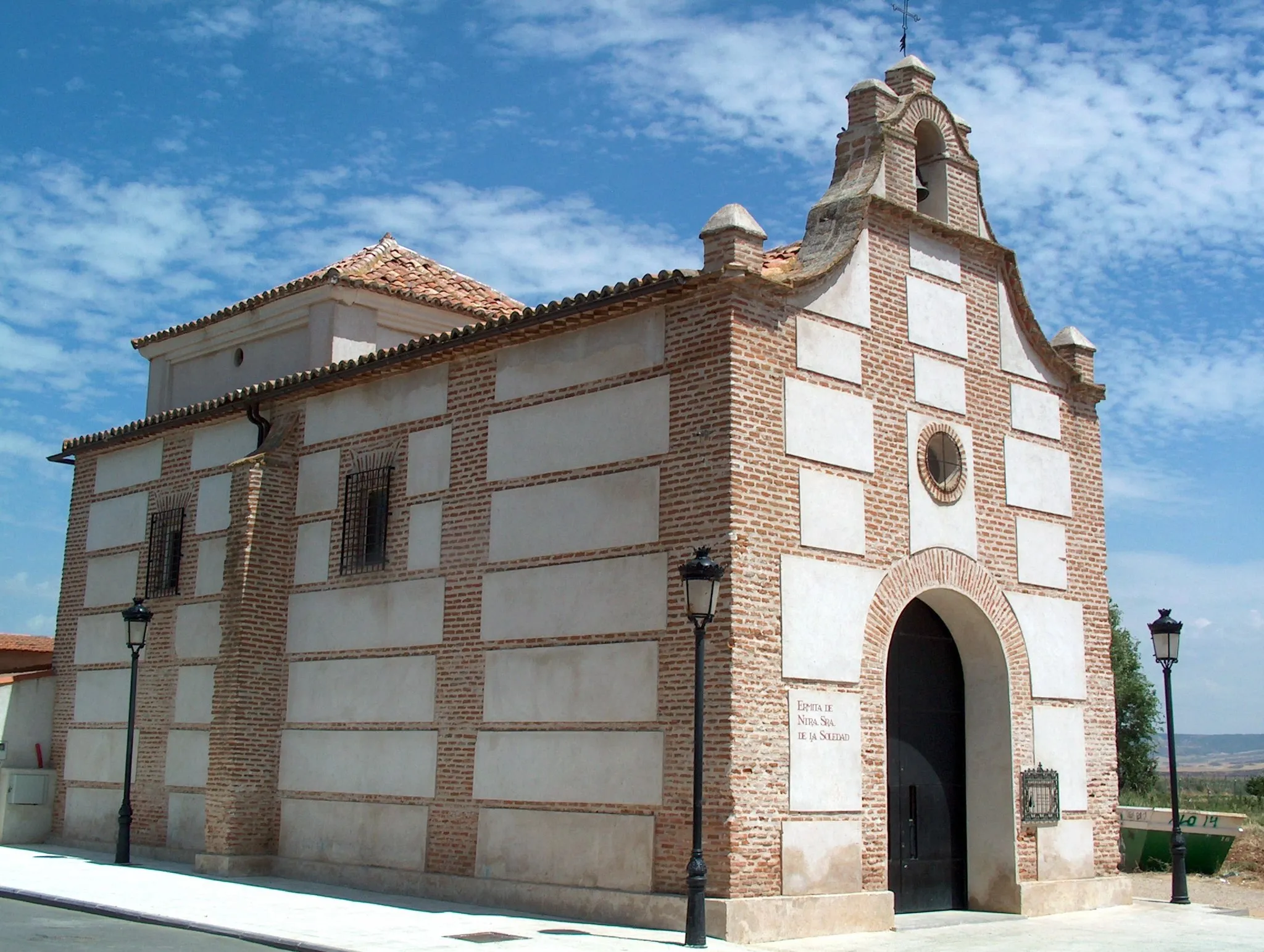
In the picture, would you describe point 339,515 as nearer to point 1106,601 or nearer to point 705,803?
point 705,803

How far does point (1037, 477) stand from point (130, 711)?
12.0m

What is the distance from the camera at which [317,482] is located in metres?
17.7

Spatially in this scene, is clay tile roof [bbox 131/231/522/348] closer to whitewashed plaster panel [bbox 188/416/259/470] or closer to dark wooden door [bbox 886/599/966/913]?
whitewashed plaster panel [bbox 188/416/259/470]

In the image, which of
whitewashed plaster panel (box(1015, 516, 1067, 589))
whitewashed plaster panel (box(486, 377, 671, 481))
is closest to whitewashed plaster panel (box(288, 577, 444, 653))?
whitewashed plaster panel (box(486, 377, 671, 481))

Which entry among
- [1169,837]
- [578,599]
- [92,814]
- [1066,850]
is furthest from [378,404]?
[1169,837]

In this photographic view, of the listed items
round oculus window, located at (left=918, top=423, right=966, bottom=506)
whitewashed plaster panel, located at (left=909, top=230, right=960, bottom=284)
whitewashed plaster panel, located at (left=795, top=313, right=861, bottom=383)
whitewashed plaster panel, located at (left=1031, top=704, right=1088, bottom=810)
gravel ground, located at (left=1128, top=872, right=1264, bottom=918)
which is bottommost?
gravel ground, located at (left=1128, top=872, right=1264, bottom=918)

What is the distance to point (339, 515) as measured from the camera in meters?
17.2

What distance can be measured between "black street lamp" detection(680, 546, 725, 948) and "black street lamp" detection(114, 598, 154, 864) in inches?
357

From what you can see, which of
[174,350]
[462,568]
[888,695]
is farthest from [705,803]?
[174,350]

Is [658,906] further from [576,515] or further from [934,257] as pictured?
[934,257]

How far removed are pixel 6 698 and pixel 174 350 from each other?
6053 mm

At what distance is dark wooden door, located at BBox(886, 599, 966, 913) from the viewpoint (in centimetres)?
1470

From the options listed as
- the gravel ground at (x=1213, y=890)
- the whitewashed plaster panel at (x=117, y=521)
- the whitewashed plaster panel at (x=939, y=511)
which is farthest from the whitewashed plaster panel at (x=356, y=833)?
the gravel ground at (x=1213, y=890)

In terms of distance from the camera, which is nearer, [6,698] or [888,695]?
[888,695]
